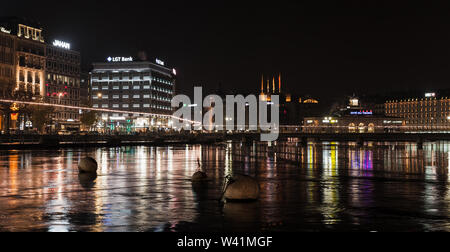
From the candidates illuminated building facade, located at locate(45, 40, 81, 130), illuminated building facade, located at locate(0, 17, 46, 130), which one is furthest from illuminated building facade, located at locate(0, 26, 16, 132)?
illuminated building facade, located at locate(45, 40, 81, 130)

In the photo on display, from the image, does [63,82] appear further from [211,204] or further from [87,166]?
[211,204]

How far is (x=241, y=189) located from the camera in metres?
20.6

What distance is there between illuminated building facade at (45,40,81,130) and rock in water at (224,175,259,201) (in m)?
138

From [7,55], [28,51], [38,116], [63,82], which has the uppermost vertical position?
[28,51]

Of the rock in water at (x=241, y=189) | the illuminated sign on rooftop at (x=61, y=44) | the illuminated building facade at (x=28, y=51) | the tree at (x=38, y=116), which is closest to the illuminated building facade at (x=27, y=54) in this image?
the illuminated building facade at (x=28, y=51)

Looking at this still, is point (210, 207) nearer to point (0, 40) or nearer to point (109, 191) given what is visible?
point (109, 191)

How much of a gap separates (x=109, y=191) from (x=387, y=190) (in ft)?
39.9

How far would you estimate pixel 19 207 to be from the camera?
19109 millimetres

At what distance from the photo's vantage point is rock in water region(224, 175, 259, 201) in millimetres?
20562

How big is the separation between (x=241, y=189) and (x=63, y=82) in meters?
148

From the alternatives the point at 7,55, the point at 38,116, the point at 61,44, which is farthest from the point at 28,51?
the point at 38,116
